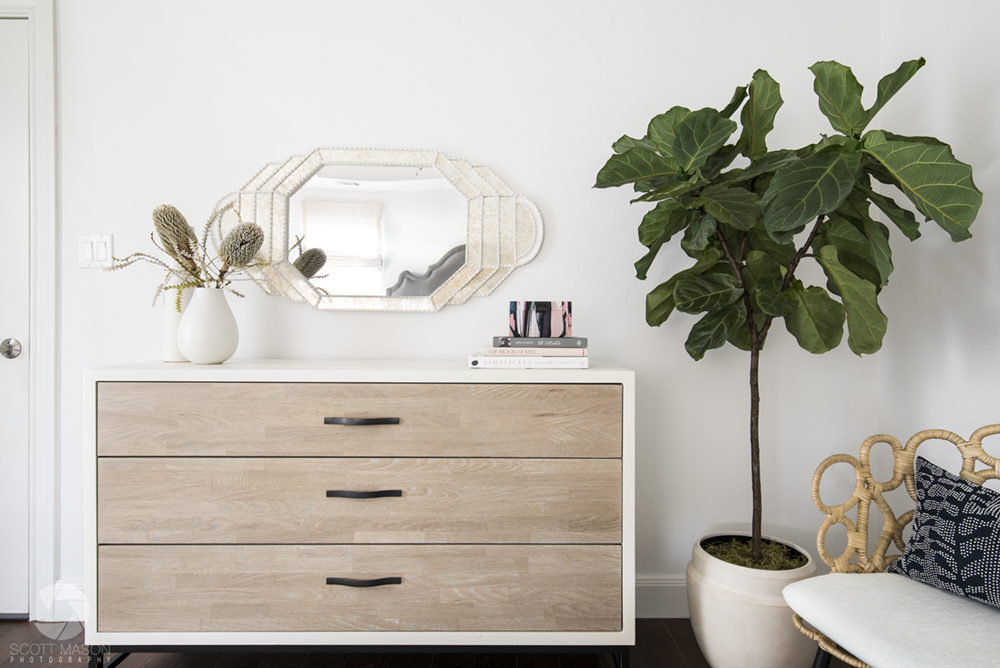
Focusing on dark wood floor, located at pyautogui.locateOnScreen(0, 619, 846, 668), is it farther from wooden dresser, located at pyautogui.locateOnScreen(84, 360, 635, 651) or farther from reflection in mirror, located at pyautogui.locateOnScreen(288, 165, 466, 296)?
reflection in mirror, located at pyautogui.locateOnScreen(288, 165, 466, 296)

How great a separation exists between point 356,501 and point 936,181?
4.89 feet

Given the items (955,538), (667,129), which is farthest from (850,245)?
(955,538)

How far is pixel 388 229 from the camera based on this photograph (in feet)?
5.84

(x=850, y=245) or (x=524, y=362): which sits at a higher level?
(x=850, y=245)

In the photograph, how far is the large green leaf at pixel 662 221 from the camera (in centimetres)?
146

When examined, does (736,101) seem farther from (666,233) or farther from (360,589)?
(360,589)

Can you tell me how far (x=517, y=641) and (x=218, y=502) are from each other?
32.9 inches

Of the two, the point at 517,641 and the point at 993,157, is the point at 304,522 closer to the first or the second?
the point at 517,641

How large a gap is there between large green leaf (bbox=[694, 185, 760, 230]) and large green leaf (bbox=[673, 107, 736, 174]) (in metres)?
0.09

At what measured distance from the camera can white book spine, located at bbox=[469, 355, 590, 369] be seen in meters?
1.44

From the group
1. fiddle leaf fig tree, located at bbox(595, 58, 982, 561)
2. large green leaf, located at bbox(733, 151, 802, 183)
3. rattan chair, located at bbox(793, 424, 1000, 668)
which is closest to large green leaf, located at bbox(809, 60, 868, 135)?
fiddle leaf fig tree, located at bbox(595, 58, 982, 561)

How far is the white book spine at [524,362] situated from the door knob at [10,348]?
1.53 m

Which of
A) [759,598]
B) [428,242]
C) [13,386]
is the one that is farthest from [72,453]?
[759,598]

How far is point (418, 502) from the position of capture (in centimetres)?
135
